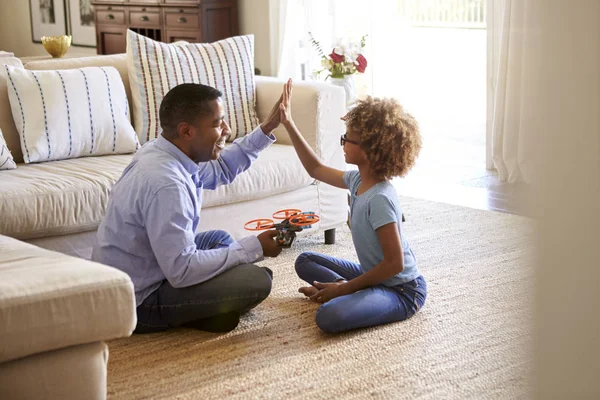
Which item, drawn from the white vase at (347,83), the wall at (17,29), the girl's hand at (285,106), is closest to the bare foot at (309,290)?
the girl's hand at (285,106)

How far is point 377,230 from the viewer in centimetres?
260

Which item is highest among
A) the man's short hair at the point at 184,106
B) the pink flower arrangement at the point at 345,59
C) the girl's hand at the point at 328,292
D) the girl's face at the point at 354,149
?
the pink flower arrangement at the point at 345,59

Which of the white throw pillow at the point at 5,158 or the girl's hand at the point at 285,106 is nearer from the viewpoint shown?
the girl's hand at the point at 285,106

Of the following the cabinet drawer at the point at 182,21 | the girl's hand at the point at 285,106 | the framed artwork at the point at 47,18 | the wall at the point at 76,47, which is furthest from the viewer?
the framed artwork at the point at 47,18

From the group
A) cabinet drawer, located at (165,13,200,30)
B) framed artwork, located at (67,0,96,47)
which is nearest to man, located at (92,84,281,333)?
cabinet drawer, located at (165,13,200,30)

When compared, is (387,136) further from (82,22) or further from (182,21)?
(82,22)

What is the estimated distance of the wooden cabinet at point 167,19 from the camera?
6.49 meters

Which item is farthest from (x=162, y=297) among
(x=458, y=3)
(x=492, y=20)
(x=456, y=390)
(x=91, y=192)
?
(x=458, y=3)

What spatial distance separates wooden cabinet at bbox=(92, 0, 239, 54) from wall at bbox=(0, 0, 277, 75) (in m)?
0.12

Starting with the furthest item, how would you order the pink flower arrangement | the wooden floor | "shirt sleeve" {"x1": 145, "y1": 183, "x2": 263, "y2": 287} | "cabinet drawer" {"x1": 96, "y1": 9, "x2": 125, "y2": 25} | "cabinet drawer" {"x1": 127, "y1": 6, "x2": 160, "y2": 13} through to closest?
1. "cabinet drawer" {"x1": 96, "y1": 9, "x2": 125, "y2": 25}
2. "cabinet drawer" {"x1": 127, "y1": 6, "x2": 160, "y2": 13}
3. the wooden floor
4. the pink flower arrangement
5. "shirt sleeve" {"x1": 145, "y1": 183, "x2": 263, "y2": 287}

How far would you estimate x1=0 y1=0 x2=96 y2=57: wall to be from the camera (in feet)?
31.4

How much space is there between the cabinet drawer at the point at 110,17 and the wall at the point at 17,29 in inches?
86.4

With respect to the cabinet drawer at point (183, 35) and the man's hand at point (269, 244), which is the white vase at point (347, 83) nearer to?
the man's hand at point (269, 244)

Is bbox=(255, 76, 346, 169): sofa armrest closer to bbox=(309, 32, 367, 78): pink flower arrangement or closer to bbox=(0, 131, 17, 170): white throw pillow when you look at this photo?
bbox=(309, 32, 367, 78): pink flower arrangement
